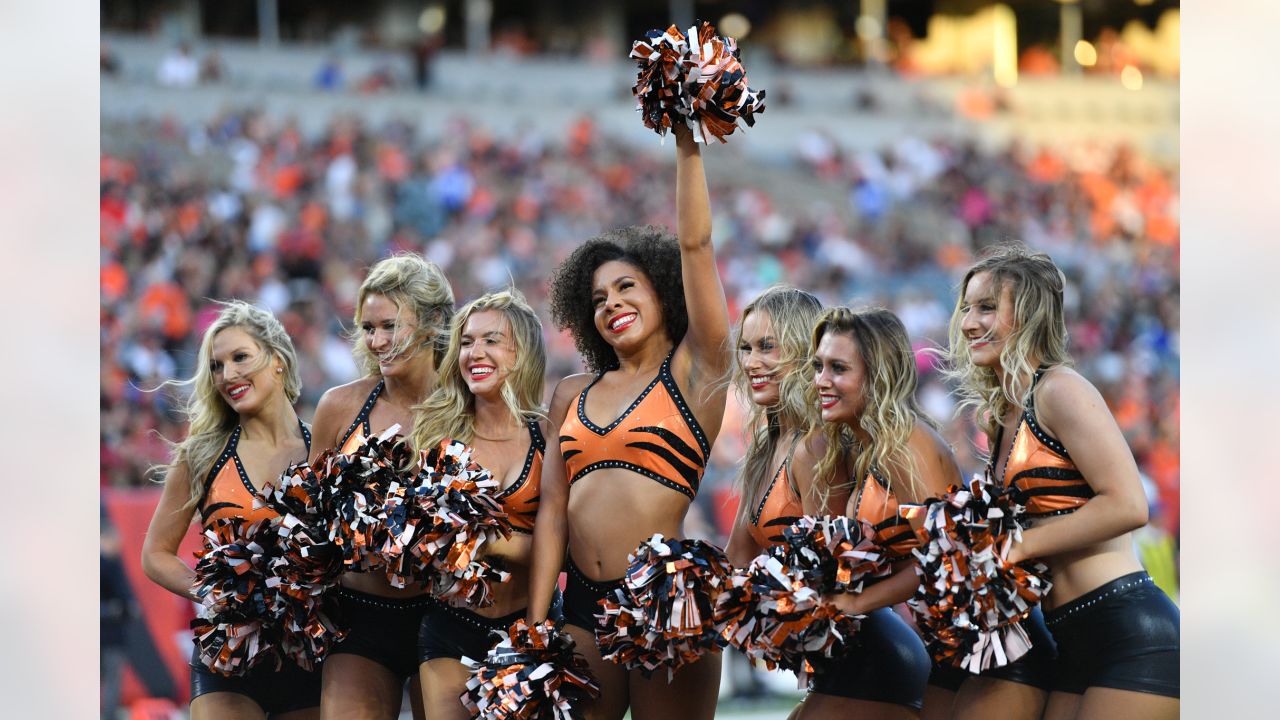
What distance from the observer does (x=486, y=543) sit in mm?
3326

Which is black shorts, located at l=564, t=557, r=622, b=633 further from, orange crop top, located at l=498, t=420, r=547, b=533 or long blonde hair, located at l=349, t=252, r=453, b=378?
long blonde hair, located at l=349, t=252, r=453, b=378

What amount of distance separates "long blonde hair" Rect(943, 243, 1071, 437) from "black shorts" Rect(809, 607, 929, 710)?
525 mm

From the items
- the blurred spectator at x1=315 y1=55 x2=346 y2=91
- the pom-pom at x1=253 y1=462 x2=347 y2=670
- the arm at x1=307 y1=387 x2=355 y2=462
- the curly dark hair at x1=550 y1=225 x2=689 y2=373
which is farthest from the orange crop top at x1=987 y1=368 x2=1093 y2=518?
the blurred spectator at x1=315 y1=55 x2=346 y2=91

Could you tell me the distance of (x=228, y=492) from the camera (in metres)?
3.73

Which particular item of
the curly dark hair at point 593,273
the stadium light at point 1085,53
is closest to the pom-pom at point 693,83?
the curly dark hair at point 593,273

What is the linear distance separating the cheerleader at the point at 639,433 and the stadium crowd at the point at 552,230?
479 centimetres

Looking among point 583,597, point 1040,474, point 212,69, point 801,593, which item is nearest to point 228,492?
point 583,597

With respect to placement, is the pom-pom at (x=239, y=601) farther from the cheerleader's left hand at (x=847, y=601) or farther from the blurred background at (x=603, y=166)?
the blurred background at (x=603, y=166)

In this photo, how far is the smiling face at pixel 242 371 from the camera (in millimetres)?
3797

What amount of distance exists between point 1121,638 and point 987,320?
0.72m

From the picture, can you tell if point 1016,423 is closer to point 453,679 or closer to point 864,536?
point 864,536

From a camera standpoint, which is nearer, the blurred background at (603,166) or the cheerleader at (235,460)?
the cheerleader at (235,460)

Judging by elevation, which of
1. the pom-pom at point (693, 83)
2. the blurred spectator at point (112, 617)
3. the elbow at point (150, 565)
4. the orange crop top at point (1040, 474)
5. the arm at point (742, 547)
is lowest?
the blurred spectator at point (112, 617)

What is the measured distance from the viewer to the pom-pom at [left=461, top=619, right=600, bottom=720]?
10.3ft
